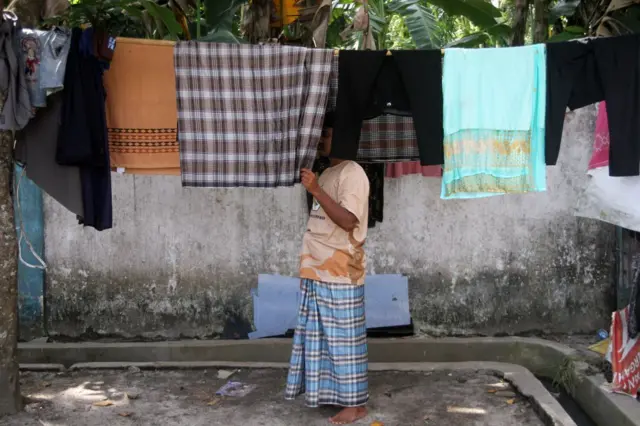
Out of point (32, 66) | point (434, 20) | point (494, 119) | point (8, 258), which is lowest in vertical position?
point (8, 258)

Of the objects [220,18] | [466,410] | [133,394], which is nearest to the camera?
[466,410]

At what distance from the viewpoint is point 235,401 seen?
4520mm

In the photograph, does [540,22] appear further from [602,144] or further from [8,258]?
[8,258]

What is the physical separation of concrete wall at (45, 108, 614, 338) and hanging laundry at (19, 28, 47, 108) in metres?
2.14

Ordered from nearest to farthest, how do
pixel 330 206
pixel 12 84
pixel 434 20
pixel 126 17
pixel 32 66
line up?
pixel 12 84
pixel 32 66
pixel 330 206
pixel 434 20
pixel 126 17

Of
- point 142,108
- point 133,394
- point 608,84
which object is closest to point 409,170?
point 608,84

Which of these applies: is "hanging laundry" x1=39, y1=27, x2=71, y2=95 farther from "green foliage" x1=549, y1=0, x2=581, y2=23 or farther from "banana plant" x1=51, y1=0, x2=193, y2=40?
"green foliage" x1=549, y1=0, x2=581, y2=23

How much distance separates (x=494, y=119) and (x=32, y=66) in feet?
8.20

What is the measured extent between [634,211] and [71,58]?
10.6 ft

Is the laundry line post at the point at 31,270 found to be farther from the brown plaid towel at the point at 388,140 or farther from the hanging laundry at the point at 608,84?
the hanging laundry at the point at 608,84

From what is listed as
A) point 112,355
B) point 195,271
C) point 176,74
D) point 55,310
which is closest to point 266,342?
point 195,271

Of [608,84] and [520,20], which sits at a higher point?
[520,20]

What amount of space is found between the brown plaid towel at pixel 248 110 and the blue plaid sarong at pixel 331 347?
719 mm

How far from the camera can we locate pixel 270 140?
154 inches
